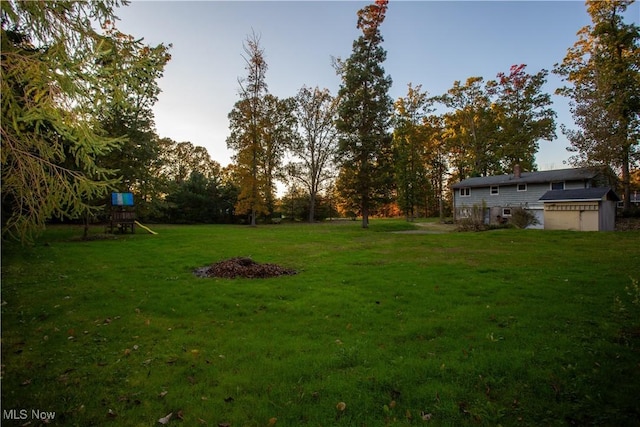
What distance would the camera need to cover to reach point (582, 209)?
68.5ft

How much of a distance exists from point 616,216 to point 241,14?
2905cm

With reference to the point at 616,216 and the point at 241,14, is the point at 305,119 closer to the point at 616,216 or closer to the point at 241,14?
the point at 241,14

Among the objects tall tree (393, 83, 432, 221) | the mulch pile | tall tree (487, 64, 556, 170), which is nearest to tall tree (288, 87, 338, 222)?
tall tree (393, 83, 432, 221)

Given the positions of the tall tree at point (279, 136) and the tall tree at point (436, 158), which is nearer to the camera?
the tall tree at point (279, 136)

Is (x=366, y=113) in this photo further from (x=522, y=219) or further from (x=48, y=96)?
(x=48, y=96)

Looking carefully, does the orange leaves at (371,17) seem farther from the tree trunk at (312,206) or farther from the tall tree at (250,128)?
the tree trunk at (312,206)

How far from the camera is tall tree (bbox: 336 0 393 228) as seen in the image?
2638 centimetres

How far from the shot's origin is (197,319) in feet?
19.1

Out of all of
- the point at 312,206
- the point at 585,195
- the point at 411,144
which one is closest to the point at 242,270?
the point at 585,195

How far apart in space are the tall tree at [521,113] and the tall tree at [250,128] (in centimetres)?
2805

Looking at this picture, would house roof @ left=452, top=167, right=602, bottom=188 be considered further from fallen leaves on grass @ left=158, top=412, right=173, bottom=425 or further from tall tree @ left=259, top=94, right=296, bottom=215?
fallen leaves on grass @ left=158, top=412, right=173, bottom=425

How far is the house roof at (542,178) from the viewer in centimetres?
2442

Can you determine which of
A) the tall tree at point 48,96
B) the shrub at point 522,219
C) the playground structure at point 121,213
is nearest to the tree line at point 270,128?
the tall tree at point 48,96

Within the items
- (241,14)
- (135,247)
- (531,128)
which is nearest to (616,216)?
(531,128)
